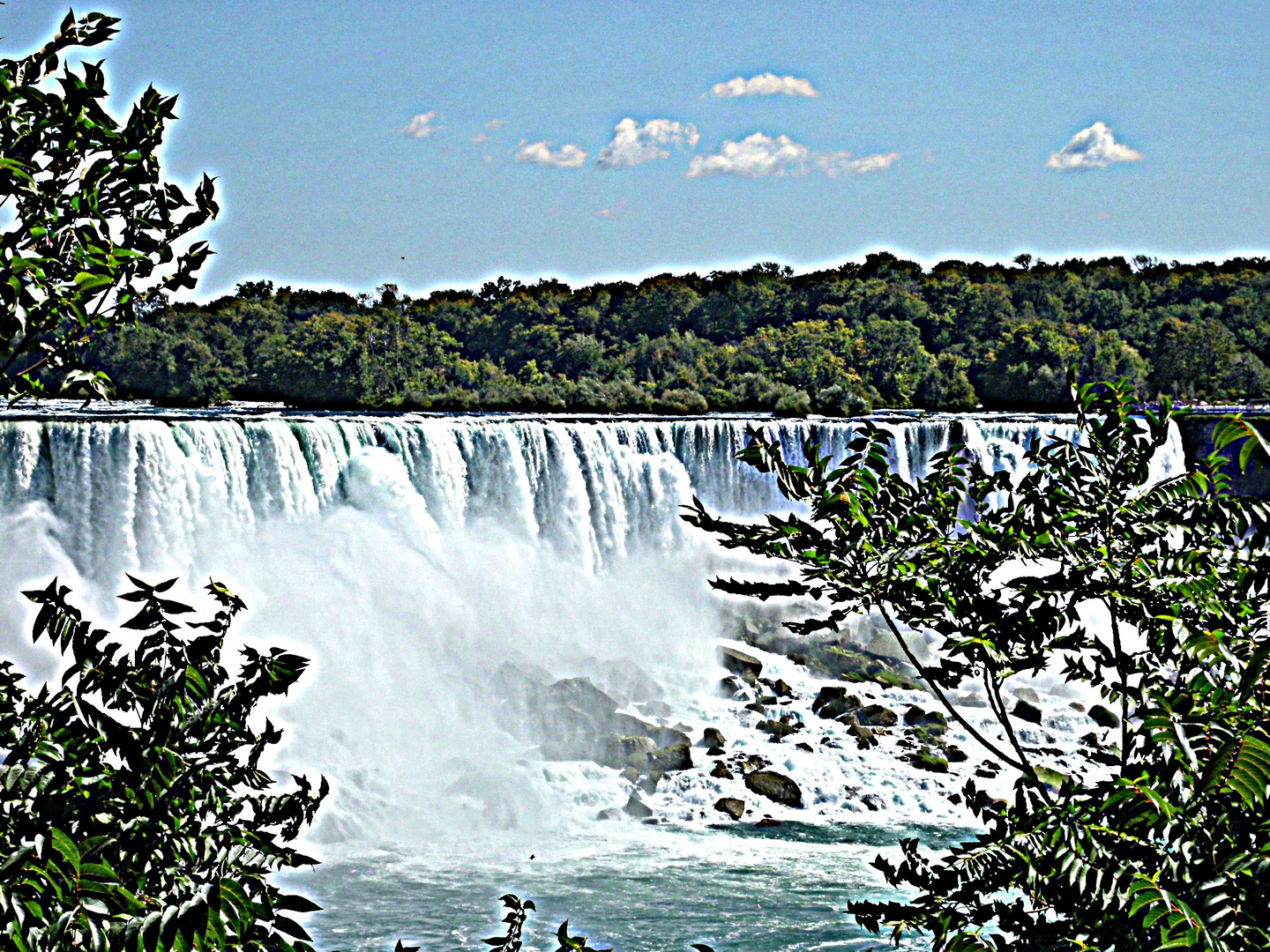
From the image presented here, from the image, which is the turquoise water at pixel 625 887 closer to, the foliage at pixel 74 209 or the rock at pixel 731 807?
the rock at pixel 731 807

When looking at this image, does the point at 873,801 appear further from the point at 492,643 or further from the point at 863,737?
the point at 492,643

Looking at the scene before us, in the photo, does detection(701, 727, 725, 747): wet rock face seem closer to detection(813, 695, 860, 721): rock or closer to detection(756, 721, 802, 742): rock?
detection(756, 721, 802, 742): rock

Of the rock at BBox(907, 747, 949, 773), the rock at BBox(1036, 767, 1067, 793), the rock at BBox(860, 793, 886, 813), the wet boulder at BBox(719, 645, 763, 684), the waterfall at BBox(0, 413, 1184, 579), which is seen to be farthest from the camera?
the wet boulder at BBox(719, 645, 763, 684)

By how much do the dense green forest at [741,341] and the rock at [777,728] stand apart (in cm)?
2179

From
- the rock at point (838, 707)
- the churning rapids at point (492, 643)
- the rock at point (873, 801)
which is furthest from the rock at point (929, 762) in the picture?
the rock at point (838, 707)

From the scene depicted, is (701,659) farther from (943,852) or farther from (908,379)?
(908,379)

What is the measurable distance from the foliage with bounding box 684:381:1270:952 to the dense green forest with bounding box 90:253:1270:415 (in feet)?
117

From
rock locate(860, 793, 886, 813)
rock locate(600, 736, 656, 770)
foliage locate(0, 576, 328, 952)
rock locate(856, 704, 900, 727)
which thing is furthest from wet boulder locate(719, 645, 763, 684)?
foliage locate(0, 576, 328, 952)

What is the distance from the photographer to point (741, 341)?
5741cm

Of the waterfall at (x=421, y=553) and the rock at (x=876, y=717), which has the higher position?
the waterfall at (x=421, y=553)

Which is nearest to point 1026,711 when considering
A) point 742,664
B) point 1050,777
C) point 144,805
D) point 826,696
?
point 826,696

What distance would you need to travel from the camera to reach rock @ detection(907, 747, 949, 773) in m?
16.6

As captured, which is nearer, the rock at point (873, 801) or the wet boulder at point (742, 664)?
the rock at point (873, 801)

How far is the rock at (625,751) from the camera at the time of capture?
1672 cm
